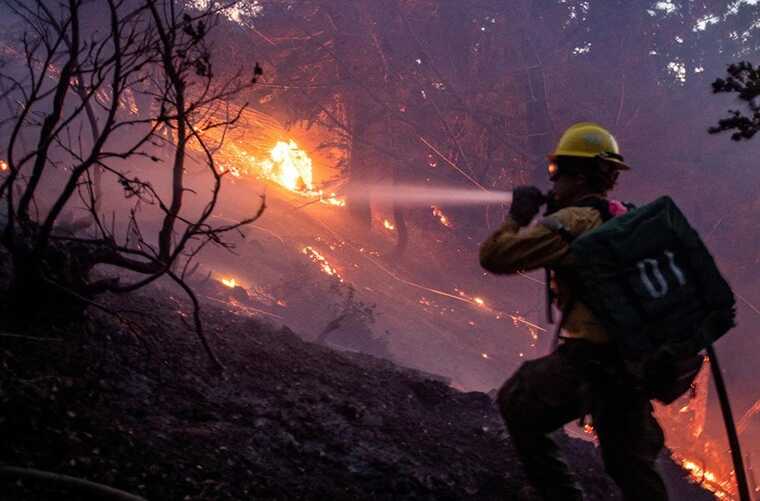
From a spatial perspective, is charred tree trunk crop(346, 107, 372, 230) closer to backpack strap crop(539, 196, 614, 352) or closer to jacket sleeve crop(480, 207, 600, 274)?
backpack strap crop(539, 196, 614, 352)

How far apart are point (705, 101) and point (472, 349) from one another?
419 inches

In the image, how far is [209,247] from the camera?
1653cm

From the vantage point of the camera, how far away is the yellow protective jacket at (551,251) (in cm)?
249

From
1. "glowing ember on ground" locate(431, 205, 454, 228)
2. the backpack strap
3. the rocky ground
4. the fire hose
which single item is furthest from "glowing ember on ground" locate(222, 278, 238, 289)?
the fire hose

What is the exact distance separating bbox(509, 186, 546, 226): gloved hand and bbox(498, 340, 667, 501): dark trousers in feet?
2.15

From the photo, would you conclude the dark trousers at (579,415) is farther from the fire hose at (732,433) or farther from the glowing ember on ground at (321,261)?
the glowing ember on ground at (321,261)

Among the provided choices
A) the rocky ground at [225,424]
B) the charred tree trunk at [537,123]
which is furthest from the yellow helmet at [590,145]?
the charred tree trunk at [537,123]

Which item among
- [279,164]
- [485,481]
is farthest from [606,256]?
[279,164]

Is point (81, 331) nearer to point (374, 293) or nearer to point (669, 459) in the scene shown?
point (669, 459)

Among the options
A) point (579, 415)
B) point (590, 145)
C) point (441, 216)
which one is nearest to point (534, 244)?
point (590, 145)

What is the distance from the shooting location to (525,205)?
8.91ft

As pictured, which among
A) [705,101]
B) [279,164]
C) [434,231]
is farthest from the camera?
[279,164]

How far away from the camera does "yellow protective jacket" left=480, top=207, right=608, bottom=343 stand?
2.49 meters

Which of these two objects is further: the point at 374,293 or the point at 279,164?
the point at 279,164
